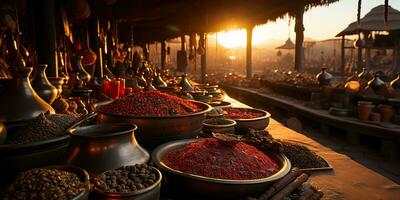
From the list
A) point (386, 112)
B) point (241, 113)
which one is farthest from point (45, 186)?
point (386, 112)

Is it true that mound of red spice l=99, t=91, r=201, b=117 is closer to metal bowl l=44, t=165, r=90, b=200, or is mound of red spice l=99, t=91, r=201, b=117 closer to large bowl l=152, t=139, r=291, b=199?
large bowl l=152, t=139, r=291, b=199

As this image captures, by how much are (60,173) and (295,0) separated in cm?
738

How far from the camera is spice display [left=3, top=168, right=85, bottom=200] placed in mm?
1033

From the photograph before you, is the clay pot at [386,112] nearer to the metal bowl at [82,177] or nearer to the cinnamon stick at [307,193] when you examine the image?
the cinnamon stick at [307,193]

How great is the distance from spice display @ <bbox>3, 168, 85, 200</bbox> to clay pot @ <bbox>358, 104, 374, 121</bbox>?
6.23 m

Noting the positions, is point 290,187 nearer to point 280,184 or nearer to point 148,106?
point 280,184

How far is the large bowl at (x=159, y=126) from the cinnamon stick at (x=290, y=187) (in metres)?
0.74

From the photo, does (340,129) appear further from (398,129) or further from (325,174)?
(325,174)

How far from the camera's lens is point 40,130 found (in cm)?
157

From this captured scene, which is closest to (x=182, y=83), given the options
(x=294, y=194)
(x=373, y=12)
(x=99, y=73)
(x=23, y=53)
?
(x=99, y=73)

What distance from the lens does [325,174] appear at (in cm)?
213

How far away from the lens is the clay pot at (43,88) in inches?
82.0

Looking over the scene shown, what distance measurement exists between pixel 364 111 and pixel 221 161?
5.55m

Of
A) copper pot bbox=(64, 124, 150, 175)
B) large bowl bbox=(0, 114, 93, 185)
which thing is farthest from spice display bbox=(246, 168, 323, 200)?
large bowl bbox=(0, 114, 93, 185)
